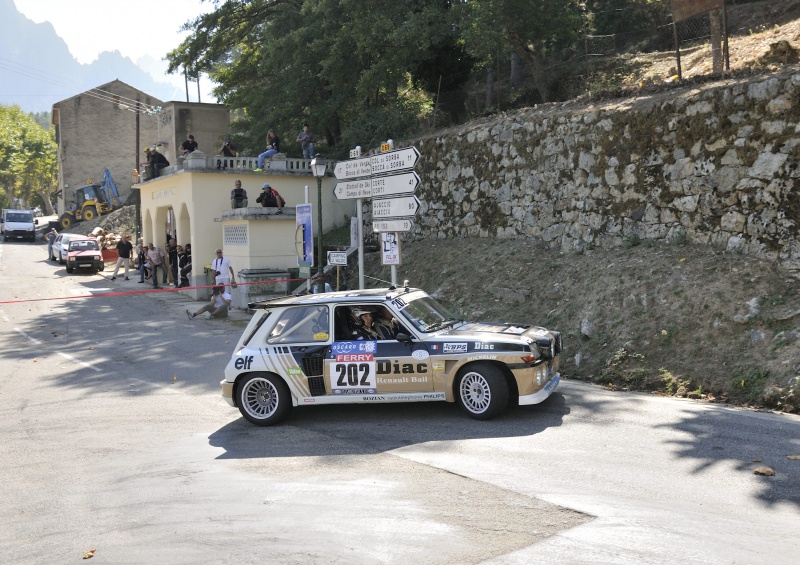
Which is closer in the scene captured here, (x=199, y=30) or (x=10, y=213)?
(x=199, y=30)

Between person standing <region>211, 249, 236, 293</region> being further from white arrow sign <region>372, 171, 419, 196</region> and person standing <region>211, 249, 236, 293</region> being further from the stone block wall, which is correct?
white arrow sign <region>372, 171, 419, 196</region>

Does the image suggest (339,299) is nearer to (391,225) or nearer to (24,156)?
(391,225)

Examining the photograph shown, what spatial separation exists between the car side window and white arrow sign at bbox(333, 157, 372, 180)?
5512 millimetres

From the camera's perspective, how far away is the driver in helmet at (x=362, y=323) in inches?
362

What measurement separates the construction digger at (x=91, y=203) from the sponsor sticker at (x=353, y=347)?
47.8 m

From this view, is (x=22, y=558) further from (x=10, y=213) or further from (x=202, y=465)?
(x=10, y=213)

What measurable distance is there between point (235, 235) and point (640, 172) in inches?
510

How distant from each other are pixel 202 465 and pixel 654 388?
6.20 metres

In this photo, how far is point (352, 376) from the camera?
897cm

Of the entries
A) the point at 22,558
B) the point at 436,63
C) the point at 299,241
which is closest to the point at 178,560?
the point at 22,558

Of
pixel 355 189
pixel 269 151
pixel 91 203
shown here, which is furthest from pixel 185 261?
pixel 91 203

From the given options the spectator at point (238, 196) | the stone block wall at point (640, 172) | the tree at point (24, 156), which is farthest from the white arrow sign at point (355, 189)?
the tree at point (24, 156)

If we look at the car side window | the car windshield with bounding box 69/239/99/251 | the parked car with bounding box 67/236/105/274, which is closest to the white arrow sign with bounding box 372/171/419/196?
the car side window

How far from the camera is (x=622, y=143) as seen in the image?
568 inches
